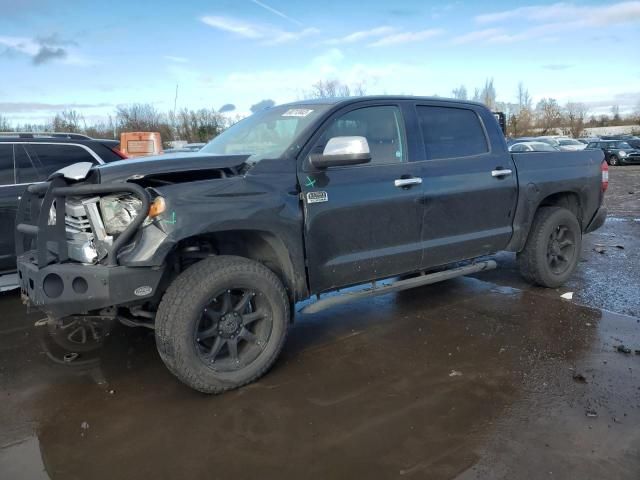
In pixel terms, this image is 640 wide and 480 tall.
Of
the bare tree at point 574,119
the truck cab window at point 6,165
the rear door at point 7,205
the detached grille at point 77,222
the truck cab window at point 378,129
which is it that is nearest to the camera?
the detached grille at point 77,222

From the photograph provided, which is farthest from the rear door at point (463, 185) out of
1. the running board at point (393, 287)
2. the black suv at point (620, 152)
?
the black suv at point (620, 152)

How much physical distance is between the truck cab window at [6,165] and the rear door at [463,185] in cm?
435

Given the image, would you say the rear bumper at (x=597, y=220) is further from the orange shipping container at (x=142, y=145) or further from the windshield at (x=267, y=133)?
the orange shipping container at (x=142, y=145)

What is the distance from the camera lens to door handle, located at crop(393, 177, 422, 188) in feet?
13.5

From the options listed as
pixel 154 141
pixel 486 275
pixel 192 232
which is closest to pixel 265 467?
pixel 192 232

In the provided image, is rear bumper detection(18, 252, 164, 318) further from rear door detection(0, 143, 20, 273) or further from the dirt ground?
rear door detection(0, 143, 20, 273)

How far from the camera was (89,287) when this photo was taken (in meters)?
3.06

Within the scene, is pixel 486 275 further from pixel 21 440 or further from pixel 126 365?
pixel 21 440

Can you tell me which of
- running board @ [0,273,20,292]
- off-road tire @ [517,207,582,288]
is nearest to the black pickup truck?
off-road tire @ [517,207,582,288]

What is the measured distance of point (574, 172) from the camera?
217 inches

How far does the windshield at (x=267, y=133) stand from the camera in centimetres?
390

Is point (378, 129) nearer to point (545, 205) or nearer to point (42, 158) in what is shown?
point (545, 205)

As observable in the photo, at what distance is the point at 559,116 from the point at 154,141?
66341 mm

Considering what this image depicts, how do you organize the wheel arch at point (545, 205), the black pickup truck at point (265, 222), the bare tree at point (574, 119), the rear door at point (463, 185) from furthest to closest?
the bare tree at point (574, 119)
the wheel arch at point (545, 205)
the rear door at point (463, 185)
the black pickup truck at point (265, 222)
